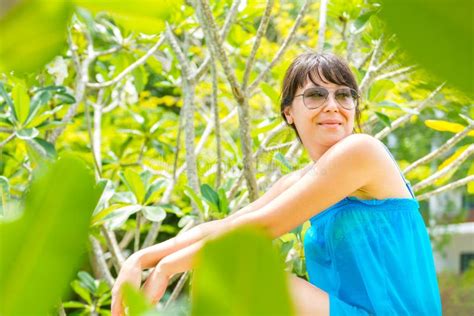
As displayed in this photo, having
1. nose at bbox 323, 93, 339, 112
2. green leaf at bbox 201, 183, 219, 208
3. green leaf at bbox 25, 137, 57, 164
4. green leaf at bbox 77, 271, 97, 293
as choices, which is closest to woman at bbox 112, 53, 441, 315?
nose at bbox 323, 93, 339, 112

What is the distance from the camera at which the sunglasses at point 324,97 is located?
2021 mm

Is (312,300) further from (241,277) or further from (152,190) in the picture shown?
(241,277)

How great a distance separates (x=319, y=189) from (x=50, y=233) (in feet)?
4.66

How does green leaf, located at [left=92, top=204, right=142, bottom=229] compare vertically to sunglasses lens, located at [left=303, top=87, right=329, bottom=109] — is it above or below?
below

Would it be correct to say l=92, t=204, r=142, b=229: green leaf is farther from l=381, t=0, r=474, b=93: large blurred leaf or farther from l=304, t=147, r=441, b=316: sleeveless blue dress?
l=381, t=0, r=474, b=93: large blurred leaf

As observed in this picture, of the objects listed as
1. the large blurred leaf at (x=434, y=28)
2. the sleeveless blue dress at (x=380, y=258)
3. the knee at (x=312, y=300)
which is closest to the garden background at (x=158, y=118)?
the large blurred leaf at (x=434, y=28)

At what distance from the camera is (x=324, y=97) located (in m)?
2.03

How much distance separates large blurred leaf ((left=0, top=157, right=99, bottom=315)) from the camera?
246 mm

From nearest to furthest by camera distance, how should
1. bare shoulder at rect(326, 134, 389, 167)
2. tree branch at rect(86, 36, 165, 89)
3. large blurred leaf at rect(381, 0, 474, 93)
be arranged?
large blurred leaf at rect(381, 0, 474, 93) < bare shoulder at rect(326, 134, 389, 167) < tree branch at rect(86, 36, 165, 89)

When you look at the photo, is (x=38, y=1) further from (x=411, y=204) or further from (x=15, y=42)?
(x=411, y=204)

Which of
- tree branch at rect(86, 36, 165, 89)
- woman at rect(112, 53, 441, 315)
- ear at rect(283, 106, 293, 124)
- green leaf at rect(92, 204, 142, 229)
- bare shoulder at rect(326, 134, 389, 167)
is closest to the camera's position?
bare shoulder at rect(326, 134, 389, 167)

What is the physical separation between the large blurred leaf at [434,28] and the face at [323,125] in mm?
1768

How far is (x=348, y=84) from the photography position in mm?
2059

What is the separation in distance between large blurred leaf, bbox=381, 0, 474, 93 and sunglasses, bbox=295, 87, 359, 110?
1805 millimetres
